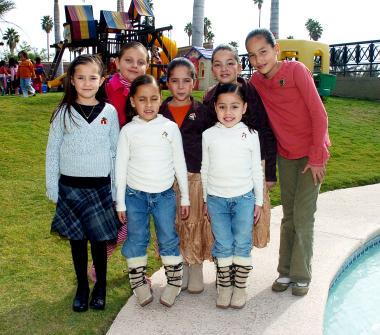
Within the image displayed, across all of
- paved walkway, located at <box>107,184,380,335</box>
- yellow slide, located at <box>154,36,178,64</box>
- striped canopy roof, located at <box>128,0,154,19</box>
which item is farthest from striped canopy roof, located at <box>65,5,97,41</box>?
paved walkway, located at <box>107,184,380,335</box>

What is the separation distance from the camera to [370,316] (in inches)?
144

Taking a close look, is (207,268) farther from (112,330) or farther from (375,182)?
(375,182)

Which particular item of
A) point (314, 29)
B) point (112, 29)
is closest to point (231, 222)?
point (112, 29)

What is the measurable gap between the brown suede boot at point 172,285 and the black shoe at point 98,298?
406 mm

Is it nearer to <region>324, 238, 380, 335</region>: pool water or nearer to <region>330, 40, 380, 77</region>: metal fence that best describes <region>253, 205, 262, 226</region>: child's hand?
<region>324, 238, 380, 335</region>: pool water

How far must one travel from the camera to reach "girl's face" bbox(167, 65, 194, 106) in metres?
3.18

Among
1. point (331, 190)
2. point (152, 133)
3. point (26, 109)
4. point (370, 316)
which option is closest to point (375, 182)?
point (331, 190)

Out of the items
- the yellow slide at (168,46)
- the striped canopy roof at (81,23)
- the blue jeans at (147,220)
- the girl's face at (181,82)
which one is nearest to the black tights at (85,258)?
the blue jeans at (147,220)

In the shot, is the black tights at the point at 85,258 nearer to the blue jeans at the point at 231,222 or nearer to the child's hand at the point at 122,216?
the child's hand at the point at 122,216

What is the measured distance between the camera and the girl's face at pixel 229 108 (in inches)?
120

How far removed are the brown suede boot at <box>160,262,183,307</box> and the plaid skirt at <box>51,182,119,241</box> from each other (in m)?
0.50

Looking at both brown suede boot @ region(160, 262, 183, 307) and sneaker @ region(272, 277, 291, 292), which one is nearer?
brown suede boot @ region(160, 262, 183, 307)

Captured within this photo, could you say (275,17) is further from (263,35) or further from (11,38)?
(11,38)

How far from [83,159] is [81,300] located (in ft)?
3.25
